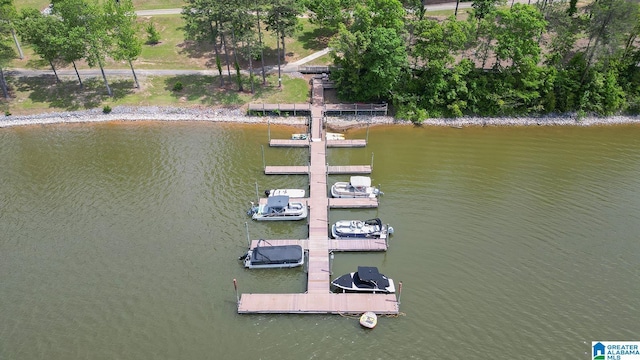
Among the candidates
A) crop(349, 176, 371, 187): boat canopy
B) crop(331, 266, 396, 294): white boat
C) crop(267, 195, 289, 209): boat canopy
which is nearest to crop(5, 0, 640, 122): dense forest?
crop(349, 176, 371, 187): boat canopy

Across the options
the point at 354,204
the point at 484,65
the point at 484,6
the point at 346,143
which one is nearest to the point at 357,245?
the point at 354,204

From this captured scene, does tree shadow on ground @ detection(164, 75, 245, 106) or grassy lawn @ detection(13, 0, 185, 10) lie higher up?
grassy lawn @ detection(13, 0, 185, 10)

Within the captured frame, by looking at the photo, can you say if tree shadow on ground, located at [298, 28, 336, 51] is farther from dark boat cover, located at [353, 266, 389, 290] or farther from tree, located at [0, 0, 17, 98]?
dark boat cover, located at [353, 266, 389, 290]

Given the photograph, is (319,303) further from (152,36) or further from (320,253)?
(152,36)

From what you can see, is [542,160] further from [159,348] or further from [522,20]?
[159,348]

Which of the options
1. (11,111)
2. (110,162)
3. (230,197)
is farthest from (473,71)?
(11,111)

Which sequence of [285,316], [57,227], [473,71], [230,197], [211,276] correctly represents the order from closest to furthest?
[285,316] → [211,276] → [57,227] → [230,197] → [473,71]

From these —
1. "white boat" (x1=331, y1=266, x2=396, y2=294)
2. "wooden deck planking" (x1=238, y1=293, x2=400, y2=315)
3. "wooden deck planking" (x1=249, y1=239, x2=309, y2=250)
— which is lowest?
"wooden deck planking" (x1=238, y1=293, x2=400, y2=315)

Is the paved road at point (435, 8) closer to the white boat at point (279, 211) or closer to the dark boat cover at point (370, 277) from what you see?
the white boat at point (279, 211)
